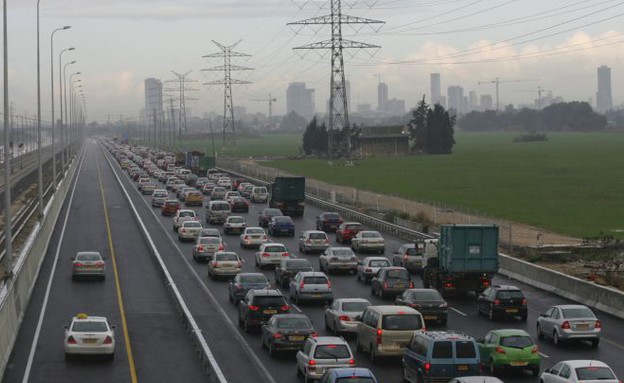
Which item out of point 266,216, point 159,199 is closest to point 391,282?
point 266,216

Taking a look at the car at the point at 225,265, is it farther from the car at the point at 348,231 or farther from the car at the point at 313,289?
the car at the point at 348,231

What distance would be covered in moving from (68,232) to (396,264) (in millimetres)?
25083

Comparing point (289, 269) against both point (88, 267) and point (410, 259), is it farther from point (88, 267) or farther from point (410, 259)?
point (88, 267)

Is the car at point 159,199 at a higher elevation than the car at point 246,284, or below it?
higher

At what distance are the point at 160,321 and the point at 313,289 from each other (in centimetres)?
552

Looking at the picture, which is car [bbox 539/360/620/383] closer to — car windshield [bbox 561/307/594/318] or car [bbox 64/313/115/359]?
car windshield [bbox 561/307/594/318]

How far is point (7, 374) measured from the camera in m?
26.3

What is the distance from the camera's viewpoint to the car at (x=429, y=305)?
105ft

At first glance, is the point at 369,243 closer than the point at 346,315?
No

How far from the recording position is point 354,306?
→ 1213 inches

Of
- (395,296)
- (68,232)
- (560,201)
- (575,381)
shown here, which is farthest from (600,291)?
(560,201)

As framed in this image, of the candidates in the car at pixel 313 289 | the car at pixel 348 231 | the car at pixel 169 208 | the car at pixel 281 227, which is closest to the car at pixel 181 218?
the car at pixel 281 227

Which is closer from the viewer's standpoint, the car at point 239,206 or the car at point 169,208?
the car at point 169,208

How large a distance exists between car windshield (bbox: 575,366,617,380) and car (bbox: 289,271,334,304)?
16.4 meters
